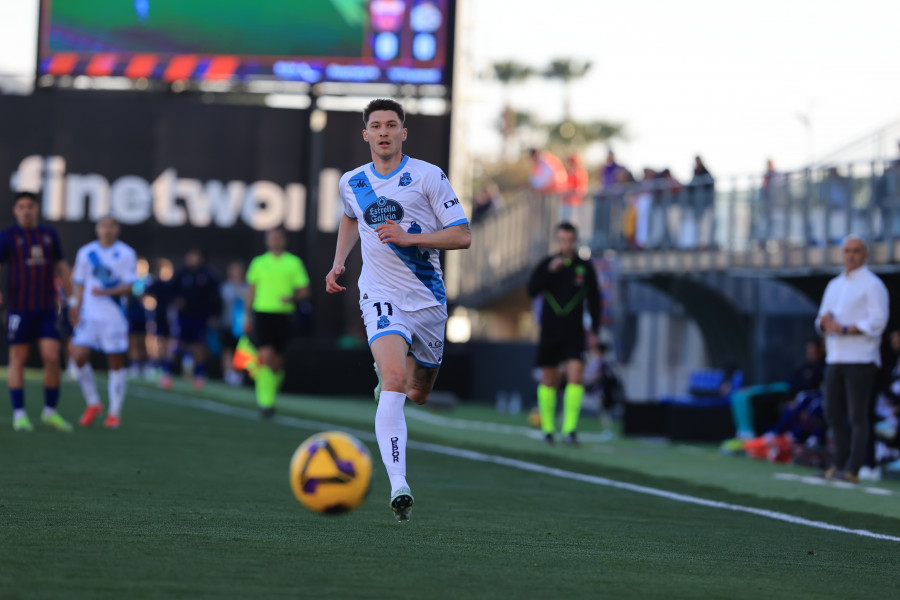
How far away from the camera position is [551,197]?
2605 centimetres

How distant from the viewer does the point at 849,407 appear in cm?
1295

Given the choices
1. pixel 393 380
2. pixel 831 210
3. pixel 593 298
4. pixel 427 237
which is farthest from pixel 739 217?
pixel 393 380

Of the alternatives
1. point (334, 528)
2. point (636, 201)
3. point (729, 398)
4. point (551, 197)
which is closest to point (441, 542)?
point (334, 528)

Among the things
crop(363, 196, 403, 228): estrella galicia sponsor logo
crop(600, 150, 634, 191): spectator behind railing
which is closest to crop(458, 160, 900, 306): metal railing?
crop(600, 150, 634, 191): spectator behind railing

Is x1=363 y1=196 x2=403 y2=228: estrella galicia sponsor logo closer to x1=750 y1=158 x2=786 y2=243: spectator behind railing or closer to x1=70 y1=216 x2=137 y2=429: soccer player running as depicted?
x1=70 y1=216 x2=137 y2=429: soccer player running

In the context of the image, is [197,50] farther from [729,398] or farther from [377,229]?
[377,229]

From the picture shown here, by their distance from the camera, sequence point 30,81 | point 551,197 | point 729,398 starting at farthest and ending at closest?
point 30,81 < point 551,197 < point 729,398

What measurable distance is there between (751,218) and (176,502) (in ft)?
39.0

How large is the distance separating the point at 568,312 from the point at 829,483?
385 centimetres

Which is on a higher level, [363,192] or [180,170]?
[180,170]

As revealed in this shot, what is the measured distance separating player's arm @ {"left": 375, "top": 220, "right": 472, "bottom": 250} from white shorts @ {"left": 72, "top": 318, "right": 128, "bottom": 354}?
297 inches

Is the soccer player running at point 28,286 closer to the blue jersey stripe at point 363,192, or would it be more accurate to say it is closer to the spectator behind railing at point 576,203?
the blue jersey stripe at point 363,192

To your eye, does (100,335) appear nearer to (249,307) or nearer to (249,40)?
(249,307)

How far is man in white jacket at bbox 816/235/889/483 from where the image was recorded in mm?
12875
